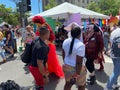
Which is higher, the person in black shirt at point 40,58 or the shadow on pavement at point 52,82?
the person in black shirt at point 40,58

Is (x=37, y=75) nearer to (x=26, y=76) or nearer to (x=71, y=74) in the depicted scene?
(x=71, y=74)

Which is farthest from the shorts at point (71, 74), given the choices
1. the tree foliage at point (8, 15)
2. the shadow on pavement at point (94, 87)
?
the tree foliage at point (8, 15)

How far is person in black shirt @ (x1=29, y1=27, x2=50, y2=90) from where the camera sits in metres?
4.06

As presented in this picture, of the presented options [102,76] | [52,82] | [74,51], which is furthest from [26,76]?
[74,51]

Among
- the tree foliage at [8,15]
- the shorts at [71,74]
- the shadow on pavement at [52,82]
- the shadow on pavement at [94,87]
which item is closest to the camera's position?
the shorts at [71,74]

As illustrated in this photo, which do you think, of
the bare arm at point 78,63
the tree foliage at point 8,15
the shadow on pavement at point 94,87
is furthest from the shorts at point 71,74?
the tree foliage at point 8,15

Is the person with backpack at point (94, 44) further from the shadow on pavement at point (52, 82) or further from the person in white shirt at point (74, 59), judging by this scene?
the person in white shirt at point (74, 59)

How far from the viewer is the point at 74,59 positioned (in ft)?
14.1

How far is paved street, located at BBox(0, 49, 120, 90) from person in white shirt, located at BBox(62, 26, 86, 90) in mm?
1918

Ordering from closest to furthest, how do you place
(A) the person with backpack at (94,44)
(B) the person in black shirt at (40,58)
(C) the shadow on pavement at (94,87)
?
(B) the person in black shirt at (40,58), (C) the shadow on pavement at (94,87), (A) the person with backpack at (94,44)

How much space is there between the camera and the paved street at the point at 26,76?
6504mm

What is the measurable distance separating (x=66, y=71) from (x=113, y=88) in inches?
74.4

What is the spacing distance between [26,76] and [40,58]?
3784 millimetres

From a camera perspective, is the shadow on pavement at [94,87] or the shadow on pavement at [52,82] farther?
the shadow on pavement at [52,82]
